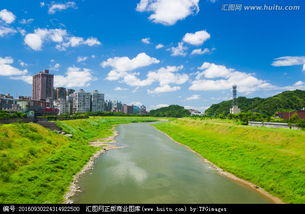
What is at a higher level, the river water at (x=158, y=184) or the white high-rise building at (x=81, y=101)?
the white high-rise building at (x=81, y=101)

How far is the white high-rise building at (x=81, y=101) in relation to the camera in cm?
15600

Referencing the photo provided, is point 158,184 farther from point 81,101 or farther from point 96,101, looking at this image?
point 96,101

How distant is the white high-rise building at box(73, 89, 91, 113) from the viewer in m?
156

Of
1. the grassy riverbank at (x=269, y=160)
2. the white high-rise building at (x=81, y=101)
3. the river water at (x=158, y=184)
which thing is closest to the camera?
the river water at (x=158, y=184)

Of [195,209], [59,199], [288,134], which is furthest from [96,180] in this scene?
[288,134]

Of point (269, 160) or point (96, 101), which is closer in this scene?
point (269, 160)

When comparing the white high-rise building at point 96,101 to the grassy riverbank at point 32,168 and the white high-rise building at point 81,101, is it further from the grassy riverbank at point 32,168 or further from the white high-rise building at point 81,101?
the grassy riverbank at point 32,168

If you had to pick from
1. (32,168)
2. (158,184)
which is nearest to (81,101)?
(32,168)

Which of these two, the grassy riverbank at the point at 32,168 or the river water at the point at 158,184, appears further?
the river water at the point at 158,184

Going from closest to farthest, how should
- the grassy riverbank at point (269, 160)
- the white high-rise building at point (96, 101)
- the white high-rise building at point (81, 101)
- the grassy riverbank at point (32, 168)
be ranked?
the grassy riverbank at point (32, 168) < the grassy riverbank at point (269, 160) < the white high-rise building at point (81, 101) < the white high-rise building at point (96, 101)

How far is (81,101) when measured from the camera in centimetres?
15800

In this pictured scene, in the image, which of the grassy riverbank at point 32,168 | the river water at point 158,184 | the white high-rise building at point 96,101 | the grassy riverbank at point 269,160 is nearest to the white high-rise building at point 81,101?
the white high-rise building at point 96,101

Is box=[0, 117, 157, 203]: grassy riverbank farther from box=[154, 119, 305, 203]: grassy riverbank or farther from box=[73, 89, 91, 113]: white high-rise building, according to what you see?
box=[73, 89, 91, 113]: white high-rise building

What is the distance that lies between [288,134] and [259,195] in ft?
A: 49.4
